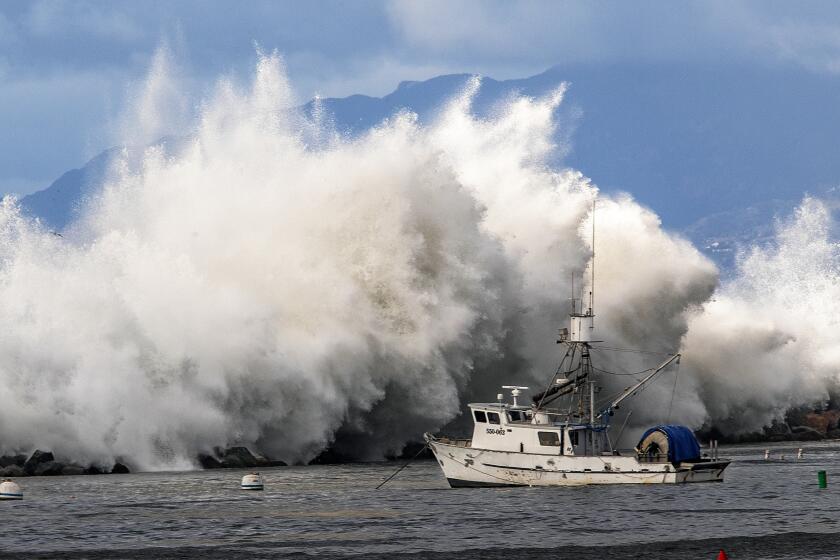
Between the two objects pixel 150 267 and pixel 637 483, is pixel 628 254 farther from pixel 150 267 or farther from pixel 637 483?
pixel 637 483

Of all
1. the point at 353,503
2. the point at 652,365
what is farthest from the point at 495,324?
the point at 353,503

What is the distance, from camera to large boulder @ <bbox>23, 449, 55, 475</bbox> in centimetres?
6894

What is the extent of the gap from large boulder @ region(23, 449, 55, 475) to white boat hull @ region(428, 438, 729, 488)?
60.8 ft

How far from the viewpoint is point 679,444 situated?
64.4m

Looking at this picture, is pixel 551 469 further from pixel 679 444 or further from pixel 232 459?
pixel 232 459

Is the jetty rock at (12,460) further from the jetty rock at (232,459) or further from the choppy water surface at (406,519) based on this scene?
the jetty rock at (232,459)

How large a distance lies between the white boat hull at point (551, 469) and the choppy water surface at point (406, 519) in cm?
81

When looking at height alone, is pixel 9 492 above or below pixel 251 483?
below

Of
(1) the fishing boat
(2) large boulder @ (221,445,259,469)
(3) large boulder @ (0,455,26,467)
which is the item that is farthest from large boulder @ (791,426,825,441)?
(3) large boulder @ (0,455,26,467)

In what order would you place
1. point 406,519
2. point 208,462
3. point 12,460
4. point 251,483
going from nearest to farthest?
point 406,519 < point 251,483 < point 12,460 < point 208,462

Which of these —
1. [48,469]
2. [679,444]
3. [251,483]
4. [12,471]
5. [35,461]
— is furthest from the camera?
[48,469]

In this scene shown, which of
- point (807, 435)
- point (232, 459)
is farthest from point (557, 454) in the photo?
point (807, 435)

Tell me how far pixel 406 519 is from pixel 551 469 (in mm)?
12925

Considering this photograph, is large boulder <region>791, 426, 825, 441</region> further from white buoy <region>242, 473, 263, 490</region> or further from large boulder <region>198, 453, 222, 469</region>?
white buoy <region>242, 473, 263, 490</region>
